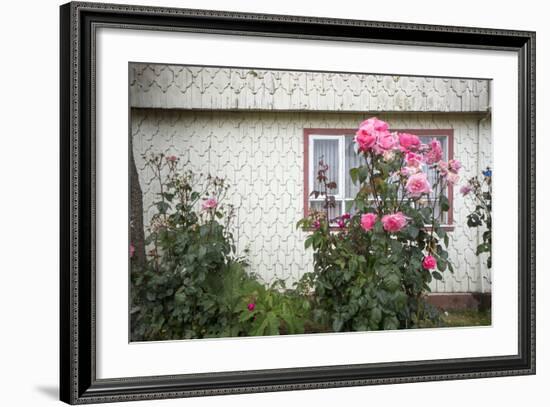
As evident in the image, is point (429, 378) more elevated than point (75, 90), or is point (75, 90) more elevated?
point (75, 90)

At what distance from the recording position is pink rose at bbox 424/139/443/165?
257 centimetres

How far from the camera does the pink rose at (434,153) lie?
2.57 metres

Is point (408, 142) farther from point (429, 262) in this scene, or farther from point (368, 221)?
point (429, 262)

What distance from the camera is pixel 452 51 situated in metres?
2.51

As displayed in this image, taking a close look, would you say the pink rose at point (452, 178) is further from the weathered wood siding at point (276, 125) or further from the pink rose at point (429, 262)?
the pink rose at point (429, 262)

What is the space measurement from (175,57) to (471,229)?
1.07m

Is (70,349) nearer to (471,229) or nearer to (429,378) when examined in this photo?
(429,378)

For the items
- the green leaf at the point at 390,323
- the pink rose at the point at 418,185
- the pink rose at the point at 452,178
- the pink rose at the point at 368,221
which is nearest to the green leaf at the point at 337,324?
the green leaf at the point at 390,323

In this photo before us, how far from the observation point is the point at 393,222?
255cm

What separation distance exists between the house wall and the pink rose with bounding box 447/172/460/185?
4 cm

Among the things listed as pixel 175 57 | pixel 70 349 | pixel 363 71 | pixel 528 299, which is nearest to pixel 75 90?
pixel 175 57

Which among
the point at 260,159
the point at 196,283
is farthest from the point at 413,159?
the point at 196,283

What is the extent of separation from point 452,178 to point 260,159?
2.05 feet

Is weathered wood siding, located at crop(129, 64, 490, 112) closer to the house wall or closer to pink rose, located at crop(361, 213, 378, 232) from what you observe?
the house wall
